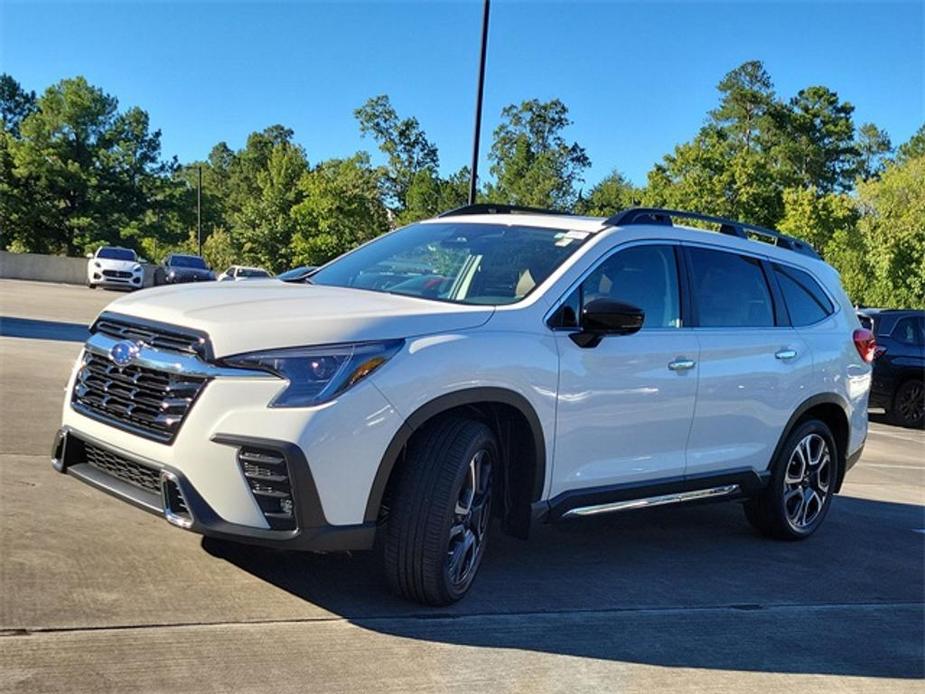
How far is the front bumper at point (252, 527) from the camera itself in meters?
3.44

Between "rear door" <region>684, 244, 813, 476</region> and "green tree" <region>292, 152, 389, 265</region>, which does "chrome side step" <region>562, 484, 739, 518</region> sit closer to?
"rear door" <region>684, 244, 813, 476</region>

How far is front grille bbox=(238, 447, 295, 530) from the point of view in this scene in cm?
345

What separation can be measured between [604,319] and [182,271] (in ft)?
101

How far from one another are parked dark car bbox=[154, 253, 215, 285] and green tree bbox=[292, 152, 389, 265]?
14053 millimetres

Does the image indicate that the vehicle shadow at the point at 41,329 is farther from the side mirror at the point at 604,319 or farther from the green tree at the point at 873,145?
the green tree at the point at 873,145

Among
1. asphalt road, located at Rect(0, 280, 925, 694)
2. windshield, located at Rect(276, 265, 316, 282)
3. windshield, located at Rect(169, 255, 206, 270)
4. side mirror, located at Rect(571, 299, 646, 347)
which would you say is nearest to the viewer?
asphalt road, located at Rect(0, 280, 925, 694)

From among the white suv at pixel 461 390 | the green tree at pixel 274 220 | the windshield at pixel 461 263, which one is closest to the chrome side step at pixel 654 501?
the white suv at pixel 461 390

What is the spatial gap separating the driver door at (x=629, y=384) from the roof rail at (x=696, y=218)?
17 cm

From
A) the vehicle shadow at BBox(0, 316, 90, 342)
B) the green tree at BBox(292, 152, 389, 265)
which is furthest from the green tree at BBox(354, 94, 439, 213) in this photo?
the vehicle shadow at BBox(0, 316, 90, 342)

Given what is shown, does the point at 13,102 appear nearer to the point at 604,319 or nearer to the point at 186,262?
the point at 186,262

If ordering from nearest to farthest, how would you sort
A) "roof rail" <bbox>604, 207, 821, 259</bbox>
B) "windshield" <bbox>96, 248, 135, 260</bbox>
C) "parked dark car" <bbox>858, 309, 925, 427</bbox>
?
"roof rail" <bbox>604, 207, 821, 259</bbox>
"parked dark car" <bbox>858, 309, 925, 427</bbox>
"windshield" <bbox>96, 248, 135, 260</bbox>

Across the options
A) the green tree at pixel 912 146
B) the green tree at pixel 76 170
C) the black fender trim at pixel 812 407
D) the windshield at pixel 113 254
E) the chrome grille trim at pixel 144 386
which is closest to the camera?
the chrome grille trim at pixel 144 386

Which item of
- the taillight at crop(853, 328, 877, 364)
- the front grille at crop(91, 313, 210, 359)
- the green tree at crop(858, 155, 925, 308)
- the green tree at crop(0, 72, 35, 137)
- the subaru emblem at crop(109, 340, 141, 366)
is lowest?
the subaru emblem at crop(109, 340, 141, 366)

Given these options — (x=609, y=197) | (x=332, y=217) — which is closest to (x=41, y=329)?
(x=332, y=217)
